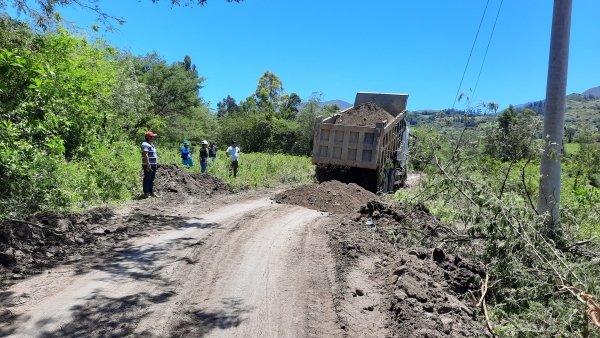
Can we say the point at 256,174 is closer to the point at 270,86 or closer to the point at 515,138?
the point at 515,138

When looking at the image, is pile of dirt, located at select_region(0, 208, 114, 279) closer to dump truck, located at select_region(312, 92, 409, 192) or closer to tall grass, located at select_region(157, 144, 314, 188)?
tall grass, located at select_region(157, 144, 314, 188)

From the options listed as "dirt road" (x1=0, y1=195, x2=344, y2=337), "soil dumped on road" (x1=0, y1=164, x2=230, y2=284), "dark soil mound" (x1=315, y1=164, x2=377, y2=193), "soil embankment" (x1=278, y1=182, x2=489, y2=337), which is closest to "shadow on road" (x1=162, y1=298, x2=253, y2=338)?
"dirt road" (x1=0, y1=195, x2=344, y2=337)

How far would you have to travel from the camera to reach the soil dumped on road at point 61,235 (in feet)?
16.7

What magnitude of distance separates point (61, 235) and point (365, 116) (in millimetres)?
9693

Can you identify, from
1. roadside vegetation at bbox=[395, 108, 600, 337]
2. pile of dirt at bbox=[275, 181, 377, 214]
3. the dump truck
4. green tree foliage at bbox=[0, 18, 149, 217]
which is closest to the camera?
roadside vegetation at bbox=[395, 108, 600, 337]

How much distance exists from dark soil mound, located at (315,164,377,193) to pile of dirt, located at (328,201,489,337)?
16.4ft

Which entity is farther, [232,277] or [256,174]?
[256,174]

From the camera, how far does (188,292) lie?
4570 millimetres

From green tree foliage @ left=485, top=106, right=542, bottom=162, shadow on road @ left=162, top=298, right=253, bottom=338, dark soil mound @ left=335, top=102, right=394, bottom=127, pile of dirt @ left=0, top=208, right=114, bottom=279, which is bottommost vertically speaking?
shadow on road @ left=162, top=298, right=253, bottom=338

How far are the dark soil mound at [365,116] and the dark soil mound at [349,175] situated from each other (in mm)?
1467

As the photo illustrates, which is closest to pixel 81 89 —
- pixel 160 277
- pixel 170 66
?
pixel 160 277

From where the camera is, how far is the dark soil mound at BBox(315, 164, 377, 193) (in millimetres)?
13203

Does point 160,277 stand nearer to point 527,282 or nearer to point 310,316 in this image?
point 310,316

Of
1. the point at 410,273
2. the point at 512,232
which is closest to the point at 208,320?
the point at 410,273
